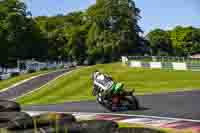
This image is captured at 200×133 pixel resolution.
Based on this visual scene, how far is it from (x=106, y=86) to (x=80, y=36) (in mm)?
99382

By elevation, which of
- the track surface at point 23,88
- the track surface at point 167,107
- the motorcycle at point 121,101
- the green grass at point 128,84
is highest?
the motorcycle at point 121,101

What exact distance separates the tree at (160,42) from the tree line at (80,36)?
1412 cm

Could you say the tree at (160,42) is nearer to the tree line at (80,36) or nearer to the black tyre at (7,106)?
the tree line at (80,36)

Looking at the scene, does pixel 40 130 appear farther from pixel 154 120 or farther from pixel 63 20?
Answer: pixel 63 20

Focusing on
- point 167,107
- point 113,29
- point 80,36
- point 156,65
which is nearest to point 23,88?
point 156,65

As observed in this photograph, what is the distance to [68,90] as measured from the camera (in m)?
42.3

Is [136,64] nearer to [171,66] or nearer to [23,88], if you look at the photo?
[171,66]

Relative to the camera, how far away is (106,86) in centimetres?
2111

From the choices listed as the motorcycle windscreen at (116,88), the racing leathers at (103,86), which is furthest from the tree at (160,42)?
the motorcycle windscreen at (116,88)

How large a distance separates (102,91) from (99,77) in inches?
28.2

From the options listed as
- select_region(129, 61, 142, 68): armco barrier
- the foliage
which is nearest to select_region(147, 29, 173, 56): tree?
the foliage

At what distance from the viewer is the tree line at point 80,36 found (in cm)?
9769

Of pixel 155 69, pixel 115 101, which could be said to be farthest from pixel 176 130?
pixel 155 69

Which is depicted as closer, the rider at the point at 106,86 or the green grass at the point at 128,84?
the rider at the point at 106,86
